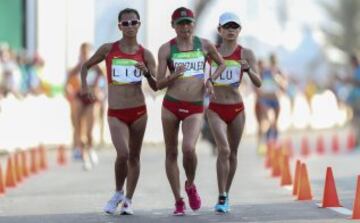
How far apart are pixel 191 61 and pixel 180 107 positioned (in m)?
0.47

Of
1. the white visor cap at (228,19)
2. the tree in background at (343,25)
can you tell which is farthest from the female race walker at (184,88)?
the tree in background at (343,25)

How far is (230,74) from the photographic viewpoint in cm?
1519

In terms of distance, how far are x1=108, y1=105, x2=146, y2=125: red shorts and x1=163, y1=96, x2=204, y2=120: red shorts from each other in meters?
0.28

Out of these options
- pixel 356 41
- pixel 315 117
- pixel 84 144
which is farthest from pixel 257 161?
Answer: pixel 356 41

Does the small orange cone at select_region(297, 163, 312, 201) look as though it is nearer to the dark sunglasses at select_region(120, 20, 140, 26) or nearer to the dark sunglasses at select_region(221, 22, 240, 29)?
the dark sunglasses at select_region(221, 22, 240, 29)

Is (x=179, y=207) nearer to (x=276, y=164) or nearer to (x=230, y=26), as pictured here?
(x=230, y=26)

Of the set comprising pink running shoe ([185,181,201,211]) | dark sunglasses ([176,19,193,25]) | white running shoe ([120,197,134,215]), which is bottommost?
white running shoe ([120,197,134,215])

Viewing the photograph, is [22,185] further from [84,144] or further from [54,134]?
[54,134]

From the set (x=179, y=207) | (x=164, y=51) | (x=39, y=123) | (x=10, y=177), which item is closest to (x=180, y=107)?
(x=164, y=51)

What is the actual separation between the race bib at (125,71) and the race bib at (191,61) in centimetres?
43

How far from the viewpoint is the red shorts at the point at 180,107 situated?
1449cm

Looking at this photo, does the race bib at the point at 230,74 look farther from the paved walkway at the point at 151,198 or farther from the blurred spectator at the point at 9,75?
the blurred spectator at the point at 9,75

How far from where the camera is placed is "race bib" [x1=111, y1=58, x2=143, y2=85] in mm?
14555

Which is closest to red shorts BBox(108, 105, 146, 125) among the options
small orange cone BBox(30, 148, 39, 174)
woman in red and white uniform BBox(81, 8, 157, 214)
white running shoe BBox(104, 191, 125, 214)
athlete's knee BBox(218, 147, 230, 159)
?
woman in red and white uniform BBox(81, 8, 157, 214)
